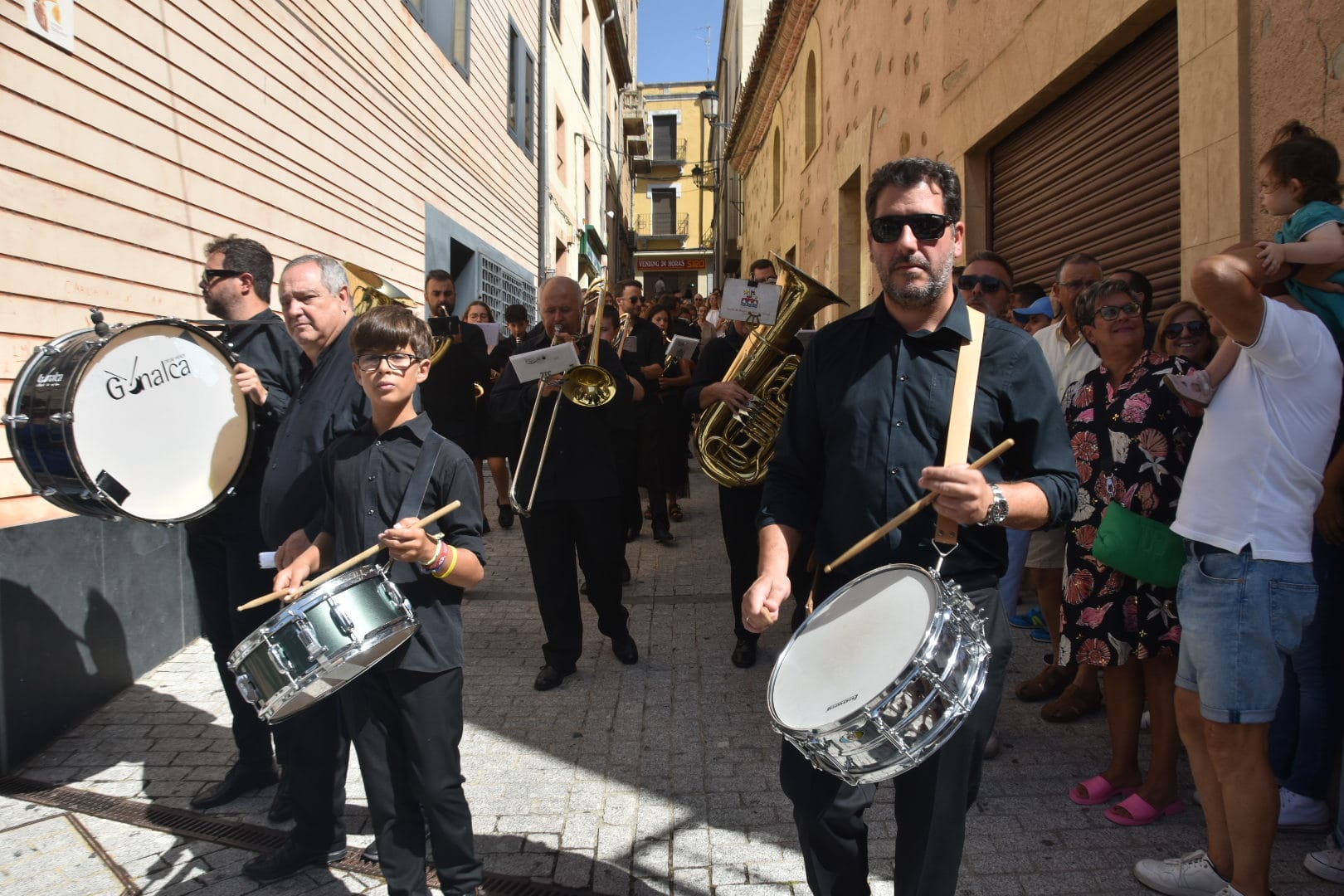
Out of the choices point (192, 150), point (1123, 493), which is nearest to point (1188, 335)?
point (1123, 493)

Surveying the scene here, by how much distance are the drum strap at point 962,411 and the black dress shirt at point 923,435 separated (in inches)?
1.3

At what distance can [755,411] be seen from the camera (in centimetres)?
488

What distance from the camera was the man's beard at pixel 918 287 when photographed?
2273mm

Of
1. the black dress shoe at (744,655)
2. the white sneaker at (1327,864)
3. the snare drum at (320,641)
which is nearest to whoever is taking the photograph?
the snare drum at (320,641)

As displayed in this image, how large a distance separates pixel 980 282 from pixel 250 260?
3370 millimetres

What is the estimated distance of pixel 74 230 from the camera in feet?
14.9

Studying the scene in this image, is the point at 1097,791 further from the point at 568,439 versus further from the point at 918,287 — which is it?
the point at 568,439

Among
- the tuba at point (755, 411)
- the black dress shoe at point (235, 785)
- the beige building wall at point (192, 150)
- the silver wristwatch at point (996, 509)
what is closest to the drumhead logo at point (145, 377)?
the beige building wall at point (192, 150)

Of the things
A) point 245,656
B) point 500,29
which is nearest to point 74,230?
point 245,656

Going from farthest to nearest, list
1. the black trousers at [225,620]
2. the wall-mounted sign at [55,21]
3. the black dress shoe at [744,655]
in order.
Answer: the black dress shoe at [744,655]
the wall-mounted sign at [55,21]
the black trousers at [225,620]

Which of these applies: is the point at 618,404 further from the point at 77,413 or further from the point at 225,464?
the point at 77,413

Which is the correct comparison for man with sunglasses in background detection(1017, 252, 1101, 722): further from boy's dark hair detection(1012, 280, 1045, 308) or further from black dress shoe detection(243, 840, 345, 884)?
black dress shoe detection(243, 840, 345, 884)

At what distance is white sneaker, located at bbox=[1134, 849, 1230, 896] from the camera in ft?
9.29

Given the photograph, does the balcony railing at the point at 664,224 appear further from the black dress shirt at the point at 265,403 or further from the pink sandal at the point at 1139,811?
the pink sandal at the point at 1139,811
